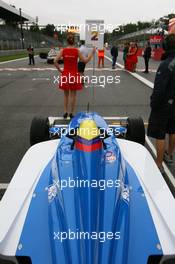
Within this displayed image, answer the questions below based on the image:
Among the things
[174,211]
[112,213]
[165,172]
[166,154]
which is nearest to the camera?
[112,213]

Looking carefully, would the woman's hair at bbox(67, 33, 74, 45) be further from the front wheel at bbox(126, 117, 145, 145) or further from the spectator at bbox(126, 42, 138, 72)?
the spectator at bbox(126, 42, 138, 72)

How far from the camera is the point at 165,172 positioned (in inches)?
184

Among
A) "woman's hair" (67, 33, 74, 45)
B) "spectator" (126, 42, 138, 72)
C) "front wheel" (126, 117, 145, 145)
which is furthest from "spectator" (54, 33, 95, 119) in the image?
"spectator" (126, 42, 138, 72)

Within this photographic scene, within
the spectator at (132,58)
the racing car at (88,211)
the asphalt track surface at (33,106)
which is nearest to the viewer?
the racing car at (88,211)

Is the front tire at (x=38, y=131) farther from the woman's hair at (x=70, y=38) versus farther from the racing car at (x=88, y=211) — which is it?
the woman's hair at (x=70, y=38)

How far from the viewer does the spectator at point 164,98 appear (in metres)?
4.04

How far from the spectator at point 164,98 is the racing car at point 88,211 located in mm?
1215

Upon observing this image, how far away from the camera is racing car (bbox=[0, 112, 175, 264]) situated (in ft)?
6.82

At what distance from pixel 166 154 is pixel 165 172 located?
494mm

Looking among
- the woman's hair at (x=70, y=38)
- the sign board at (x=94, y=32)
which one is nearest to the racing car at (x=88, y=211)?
the sign board at (x=94, y=32)

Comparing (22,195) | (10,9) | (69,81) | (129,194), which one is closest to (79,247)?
(129,194)

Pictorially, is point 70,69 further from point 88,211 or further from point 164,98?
point 88,211

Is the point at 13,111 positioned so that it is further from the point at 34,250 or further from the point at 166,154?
the point at 34,250

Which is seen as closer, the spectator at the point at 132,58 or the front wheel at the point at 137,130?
the front wheel at the point at 137,130
